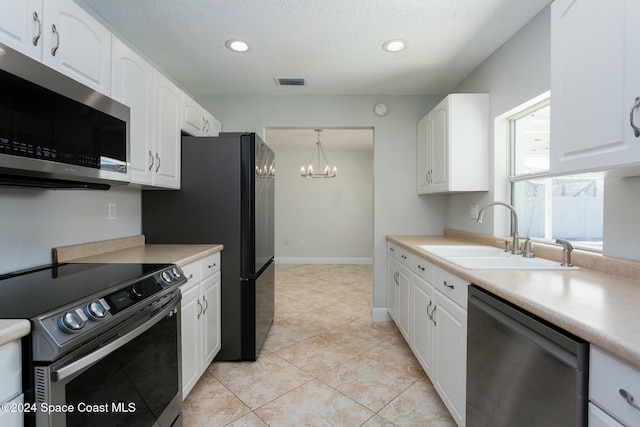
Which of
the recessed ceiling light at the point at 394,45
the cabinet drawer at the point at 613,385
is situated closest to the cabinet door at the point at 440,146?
the recessed ceiling light at the point at 394,45

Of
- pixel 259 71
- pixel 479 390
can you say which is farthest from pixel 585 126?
pixel 259 71

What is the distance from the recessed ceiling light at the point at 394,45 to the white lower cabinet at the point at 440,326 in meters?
1.57

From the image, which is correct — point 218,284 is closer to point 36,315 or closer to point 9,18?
point 36,315

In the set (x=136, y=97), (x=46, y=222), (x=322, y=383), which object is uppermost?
(x=136, y=97)

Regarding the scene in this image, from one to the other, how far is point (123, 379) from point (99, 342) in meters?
0.23

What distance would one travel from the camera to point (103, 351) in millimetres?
977

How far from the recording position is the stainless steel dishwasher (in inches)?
32.8

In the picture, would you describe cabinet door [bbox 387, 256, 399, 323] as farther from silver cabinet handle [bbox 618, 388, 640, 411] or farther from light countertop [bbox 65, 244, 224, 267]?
silver cabinet handle [bbox 618, 388, 640, 411]

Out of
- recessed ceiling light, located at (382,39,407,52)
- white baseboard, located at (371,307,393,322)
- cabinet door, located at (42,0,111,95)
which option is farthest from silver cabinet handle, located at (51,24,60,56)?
white baseboard, located at (371,307,393,322)

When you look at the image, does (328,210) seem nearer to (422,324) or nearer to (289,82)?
(289,82)

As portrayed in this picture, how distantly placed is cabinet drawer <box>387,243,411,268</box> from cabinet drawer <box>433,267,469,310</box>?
1.98 feet

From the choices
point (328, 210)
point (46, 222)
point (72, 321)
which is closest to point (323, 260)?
point (328, 210)

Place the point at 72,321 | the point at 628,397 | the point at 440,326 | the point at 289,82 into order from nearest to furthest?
the point at 628,397 < the point at 72,321 < the point at 440,326 < the point at 289,82

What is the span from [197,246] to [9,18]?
1.49m
